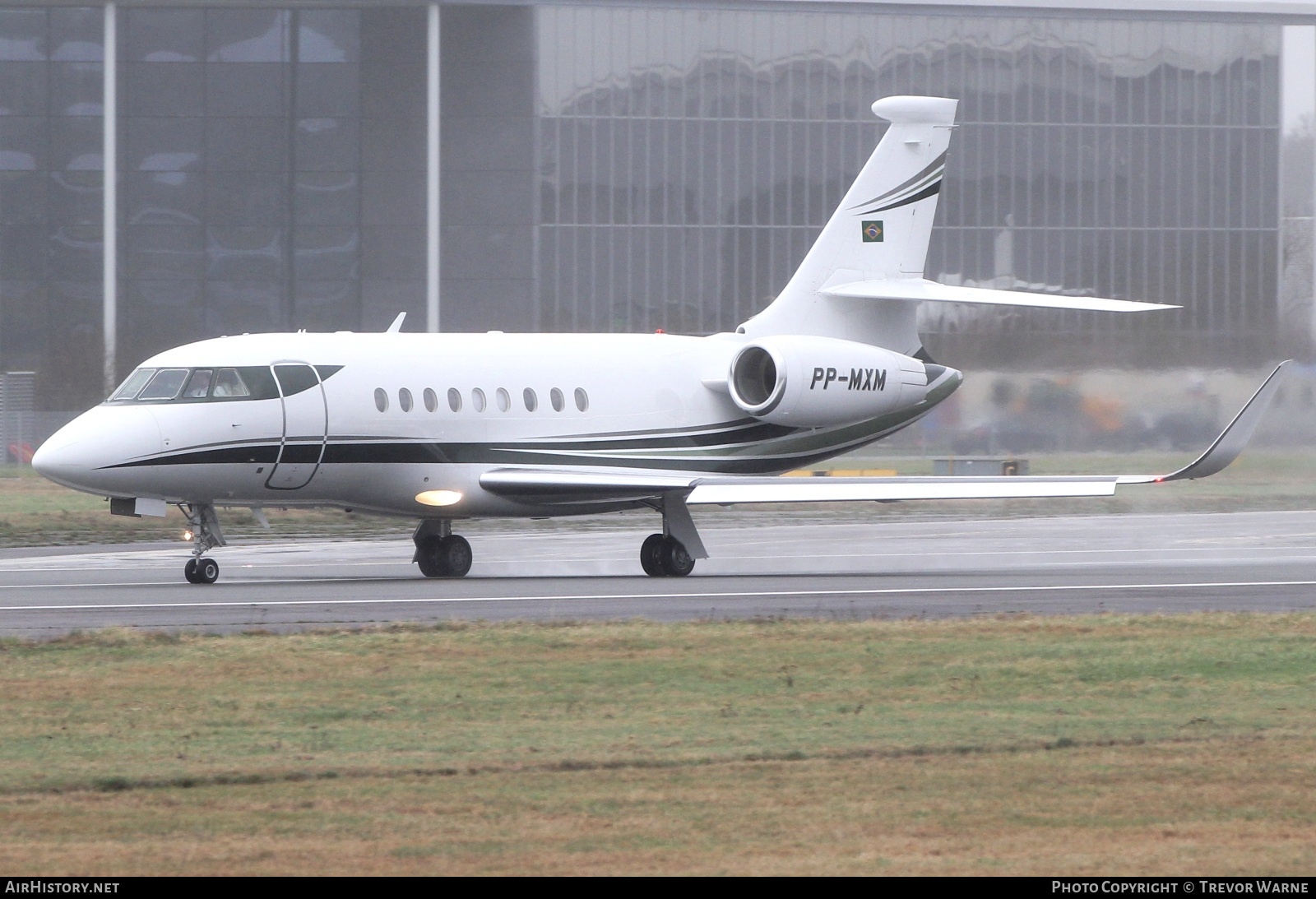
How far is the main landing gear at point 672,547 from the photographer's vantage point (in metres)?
24.6

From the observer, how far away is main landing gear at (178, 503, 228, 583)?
22266 mm

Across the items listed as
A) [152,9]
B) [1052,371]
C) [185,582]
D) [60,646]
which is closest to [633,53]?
[152,9]

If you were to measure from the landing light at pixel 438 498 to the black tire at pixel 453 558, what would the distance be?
1.15 m

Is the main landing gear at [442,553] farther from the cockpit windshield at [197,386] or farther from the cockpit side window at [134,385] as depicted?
the cockpit side window at [134,385]

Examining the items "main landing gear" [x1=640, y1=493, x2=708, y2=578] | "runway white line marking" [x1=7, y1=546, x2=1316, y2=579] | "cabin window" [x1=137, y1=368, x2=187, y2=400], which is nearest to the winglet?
"runway white line marking" [x1=7, y1=546, x2=1316, y2=579]

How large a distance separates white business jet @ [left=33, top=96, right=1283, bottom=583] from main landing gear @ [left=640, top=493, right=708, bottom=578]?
0.09 ft

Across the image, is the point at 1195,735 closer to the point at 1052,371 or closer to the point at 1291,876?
the point at 1291,876

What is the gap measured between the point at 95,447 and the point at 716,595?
701 cm

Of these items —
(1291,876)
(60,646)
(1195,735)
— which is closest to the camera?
(1291,876)

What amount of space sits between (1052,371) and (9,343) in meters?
33.6

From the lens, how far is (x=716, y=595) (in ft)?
67.6

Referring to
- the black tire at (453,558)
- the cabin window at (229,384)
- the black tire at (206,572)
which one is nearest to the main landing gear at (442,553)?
→ the black tire at (453,558)

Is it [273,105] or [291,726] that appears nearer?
[291,726]

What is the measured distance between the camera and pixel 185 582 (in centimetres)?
2288
